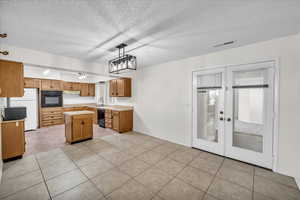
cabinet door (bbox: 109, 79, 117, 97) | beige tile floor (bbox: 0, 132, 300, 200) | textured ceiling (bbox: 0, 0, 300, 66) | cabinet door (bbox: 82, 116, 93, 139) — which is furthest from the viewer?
cabinet door (bbox: 109, 79, 117, 97)

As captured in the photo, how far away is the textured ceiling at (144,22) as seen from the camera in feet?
4.80

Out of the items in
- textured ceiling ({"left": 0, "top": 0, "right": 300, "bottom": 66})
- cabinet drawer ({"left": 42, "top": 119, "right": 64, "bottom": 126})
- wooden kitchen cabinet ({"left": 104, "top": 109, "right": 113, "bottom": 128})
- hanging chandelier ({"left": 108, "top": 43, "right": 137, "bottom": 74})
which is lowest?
cabinet drawer ({"left": 42, "top": 119, "right": 64, "bottom": 126})

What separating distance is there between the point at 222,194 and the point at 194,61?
9.51ft

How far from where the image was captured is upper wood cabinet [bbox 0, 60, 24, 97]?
7.55ft

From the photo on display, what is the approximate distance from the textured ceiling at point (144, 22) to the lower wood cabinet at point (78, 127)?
78.5 inches

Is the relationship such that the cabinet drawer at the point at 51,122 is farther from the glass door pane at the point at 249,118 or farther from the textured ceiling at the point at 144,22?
the glass door pane at the point at 249,118

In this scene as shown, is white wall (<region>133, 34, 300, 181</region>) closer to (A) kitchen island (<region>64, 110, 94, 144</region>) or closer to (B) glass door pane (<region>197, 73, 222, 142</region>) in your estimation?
(B) glass door pane (<region>197, 73, 222, 142</region>)

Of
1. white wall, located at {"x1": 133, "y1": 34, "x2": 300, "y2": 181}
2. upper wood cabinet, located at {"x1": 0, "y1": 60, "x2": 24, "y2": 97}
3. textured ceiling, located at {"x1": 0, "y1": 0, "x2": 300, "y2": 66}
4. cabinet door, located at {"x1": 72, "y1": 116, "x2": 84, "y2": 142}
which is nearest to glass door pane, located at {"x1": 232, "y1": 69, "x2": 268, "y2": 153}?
white wall, located at {"x1": 133, "y1": 34, "x2": 300, "y2": 181}

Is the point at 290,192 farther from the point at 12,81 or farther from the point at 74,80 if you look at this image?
the point at 74,80

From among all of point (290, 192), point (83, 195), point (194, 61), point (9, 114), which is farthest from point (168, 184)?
point (9, 114)

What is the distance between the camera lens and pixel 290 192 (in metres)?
1.85

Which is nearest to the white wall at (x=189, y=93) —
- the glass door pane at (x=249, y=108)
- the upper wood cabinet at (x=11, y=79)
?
the glass door pane at (x=249, y=108)

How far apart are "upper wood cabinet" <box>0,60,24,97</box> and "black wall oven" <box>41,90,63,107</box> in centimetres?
353

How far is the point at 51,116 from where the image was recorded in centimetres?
561
